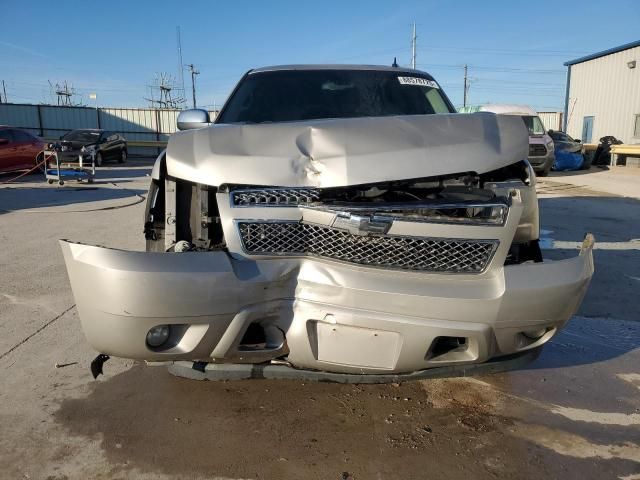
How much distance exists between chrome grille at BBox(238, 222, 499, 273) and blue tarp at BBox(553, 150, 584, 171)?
19.0 meters

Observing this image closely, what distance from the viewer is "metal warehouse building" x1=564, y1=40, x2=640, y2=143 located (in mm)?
23109

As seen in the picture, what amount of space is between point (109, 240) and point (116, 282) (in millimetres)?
4684

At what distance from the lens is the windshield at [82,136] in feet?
61.0

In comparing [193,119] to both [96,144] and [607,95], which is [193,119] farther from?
[607,95]

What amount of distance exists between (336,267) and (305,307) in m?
0.21

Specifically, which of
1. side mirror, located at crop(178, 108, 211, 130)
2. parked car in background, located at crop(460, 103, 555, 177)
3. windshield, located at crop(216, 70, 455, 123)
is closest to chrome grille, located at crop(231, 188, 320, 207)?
windshield, located at crop(216, 70, 455, 123)

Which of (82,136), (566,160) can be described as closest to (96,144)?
(82,136)

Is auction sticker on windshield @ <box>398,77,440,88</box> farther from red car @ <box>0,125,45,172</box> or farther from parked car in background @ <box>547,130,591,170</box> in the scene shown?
parked car in background @ <box>547,130,591,170</box>

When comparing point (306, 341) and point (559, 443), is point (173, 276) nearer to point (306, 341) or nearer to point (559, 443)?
point (306, 341)

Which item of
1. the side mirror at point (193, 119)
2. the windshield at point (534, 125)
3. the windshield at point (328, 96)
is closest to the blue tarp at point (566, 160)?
the windshield at point (534, 125)

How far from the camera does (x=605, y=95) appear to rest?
82.0 ft

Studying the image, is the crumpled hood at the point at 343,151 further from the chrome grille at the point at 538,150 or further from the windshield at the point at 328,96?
the chrome grille at the point at 538,150

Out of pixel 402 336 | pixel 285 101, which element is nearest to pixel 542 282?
pixel 402 336

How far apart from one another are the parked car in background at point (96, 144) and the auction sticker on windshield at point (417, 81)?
1412cm
